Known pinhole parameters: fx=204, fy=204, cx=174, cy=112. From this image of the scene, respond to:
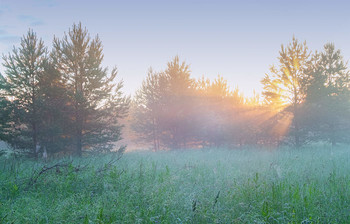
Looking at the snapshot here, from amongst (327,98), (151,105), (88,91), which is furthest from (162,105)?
(327,98)

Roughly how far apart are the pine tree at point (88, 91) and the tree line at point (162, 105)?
6cm

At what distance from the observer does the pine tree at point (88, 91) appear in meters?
13.7

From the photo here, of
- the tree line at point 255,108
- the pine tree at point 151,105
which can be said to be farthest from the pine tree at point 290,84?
the pine tree at point 151,105

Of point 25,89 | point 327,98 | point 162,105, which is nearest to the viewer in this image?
point 25,89

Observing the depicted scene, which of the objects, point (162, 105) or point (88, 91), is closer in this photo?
point (88, 91)

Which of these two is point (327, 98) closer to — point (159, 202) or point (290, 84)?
point (290, 84)

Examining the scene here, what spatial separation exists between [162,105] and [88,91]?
368 inches

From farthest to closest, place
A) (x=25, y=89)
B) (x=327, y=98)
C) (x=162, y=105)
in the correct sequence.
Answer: (x=162, y=105), (x=327, y=98), (x=25, y=89)

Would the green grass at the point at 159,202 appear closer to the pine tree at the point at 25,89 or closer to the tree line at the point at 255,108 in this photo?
the pine tree at the point at 25,89

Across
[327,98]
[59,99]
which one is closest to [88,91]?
[59,99]

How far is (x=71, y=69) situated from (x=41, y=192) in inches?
407

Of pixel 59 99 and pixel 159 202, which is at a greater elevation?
pixel 59 99

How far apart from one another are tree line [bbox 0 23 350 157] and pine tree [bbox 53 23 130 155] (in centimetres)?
6

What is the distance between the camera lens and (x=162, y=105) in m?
22.2
